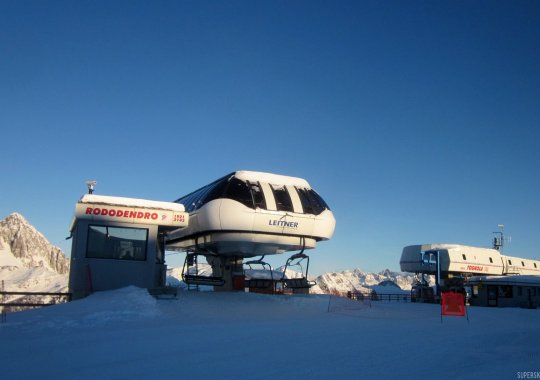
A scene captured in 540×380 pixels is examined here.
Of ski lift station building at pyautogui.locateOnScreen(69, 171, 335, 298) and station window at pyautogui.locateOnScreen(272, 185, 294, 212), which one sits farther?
station window at pyautogui.locateOnScreen(272, 185, 294, 212)

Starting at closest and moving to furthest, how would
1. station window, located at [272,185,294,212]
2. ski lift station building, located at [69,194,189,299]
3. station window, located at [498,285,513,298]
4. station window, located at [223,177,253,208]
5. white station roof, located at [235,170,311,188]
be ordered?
ski lift station building, located at [69,194,189,299] < station window, located at [223,177,253,208] < station window, located at [272,185,294,212] < white station roof, located at [235,170,311,188] < station window, located at [498,285,513,298]

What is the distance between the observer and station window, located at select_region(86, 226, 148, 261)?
2122 cm

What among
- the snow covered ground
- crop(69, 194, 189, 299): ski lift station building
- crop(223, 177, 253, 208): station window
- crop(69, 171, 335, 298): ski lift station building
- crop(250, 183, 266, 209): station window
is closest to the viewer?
the snow covered ground

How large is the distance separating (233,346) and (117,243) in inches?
479

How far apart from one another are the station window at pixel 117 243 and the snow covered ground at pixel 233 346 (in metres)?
2.87

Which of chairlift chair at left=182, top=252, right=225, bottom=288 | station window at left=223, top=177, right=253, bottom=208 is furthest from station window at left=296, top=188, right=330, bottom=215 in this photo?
chairlift chair at left=182, top=252, right=225, bottom=288

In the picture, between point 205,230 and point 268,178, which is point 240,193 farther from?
point 205,230

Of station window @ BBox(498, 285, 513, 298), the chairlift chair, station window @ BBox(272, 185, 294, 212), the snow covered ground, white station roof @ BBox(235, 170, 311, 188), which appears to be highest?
white station roof @ BBox(235, 170, 311, 188)

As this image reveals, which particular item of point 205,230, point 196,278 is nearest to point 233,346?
point 205,230

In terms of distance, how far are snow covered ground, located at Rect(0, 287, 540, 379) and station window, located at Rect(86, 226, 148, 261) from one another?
113 inches

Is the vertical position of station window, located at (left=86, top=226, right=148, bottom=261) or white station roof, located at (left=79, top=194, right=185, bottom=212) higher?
white station roof, located at (left=79, top=194, right=185, bottom=212)

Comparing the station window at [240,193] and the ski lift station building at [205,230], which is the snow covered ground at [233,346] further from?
the station window at [240,193]

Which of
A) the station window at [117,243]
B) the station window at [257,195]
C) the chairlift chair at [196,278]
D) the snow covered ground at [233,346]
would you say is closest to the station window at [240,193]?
the station window at [257,195]

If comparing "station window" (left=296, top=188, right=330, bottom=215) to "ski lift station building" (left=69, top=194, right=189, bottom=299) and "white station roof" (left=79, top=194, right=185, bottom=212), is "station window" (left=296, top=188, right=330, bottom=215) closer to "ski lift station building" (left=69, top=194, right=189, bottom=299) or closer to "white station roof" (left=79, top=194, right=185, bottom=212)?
"white station roof" (left=79, top=194, right=185, bottom=212)
